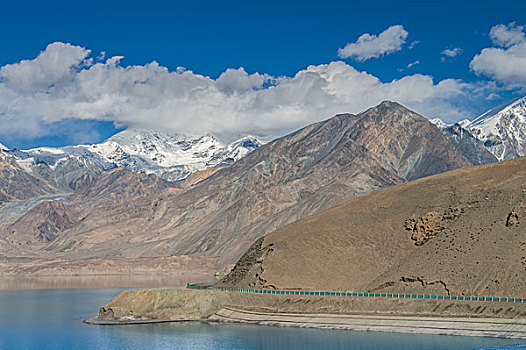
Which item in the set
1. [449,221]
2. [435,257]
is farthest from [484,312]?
[449,221]

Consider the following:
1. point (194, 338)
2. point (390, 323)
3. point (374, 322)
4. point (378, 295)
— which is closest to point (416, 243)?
point (378, 295)

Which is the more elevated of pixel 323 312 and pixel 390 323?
pixel 323 312

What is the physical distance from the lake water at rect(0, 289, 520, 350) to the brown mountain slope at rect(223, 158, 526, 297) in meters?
14.0

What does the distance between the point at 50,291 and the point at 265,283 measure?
8792 cm

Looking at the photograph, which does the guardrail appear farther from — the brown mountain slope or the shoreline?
the shoreline

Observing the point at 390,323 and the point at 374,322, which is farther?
the point at 374,322

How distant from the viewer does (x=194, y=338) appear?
302 feet

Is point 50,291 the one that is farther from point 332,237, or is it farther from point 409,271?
point 409,271

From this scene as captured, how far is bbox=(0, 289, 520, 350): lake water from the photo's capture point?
8262cm

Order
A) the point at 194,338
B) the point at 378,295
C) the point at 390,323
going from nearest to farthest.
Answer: the point at 194,338, the point at 390,323, the point at 378,295

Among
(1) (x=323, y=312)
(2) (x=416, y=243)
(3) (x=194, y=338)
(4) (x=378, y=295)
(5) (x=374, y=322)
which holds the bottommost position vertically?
(3) (x=194, y=338)

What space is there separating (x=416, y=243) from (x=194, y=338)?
40.7 m

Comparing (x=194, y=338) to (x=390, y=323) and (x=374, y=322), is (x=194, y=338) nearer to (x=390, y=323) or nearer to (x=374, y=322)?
(x=374, y=322)

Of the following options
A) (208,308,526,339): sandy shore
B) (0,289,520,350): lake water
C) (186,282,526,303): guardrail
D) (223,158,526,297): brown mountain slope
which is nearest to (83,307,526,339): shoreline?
(208,308,526,339): sandy shore
